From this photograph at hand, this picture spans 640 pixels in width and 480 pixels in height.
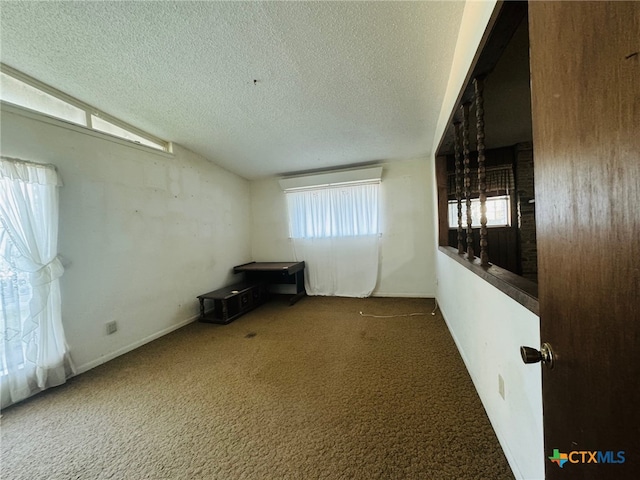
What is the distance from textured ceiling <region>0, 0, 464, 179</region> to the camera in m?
1.43

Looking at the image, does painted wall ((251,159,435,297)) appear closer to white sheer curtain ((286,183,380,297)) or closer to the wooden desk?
white sheer curtain ((286,183,380,297))

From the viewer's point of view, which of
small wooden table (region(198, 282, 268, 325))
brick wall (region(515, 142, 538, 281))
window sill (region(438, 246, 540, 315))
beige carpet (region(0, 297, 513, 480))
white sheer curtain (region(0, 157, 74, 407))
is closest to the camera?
window sill (region(438, 246, 540, 315))

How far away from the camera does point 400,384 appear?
5.59 ft

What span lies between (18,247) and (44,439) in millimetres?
1318

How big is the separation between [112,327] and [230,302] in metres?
1.26

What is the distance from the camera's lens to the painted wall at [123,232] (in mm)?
2020

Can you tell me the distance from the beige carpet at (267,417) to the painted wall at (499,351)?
14cm

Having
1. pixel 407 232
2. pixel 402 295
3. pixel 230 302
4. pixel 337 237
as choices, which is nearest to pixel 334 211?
pixel 337 237

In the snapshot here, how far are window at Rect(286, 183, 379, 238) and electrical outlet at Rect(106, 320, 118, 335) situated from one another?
268cm

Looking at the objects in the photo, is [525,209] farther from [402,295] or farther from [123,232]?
[123,232]

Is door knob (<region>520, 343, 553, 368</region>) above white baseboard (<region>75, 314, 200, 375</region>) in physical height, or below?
above

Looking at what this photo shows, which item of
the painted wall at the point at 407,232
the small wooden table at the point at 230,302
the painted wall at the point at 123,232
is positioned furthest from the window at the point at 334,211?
the painted wall at the point at 123,232

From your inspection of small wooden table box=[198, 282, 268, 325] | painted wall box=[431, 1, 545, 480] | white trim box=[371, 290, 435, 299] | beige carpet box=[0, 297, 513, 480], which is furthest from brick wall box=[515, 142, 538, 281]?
small wooden table box=[198, 282, 268, 325]

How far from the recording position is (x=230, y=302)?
3299mm
